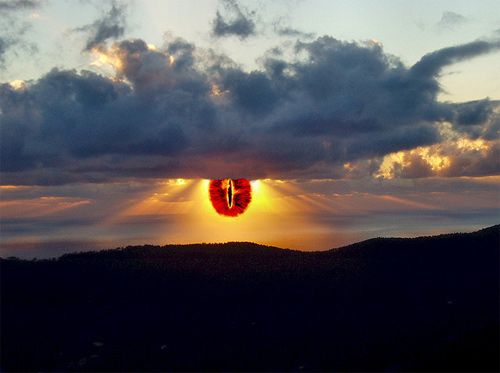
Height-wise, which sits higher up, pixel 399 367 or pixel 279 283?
pixel 279 283

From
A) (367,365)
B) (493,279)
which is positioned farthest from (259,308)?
(493,279)

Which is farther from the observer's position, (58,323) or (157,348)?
(58,323)

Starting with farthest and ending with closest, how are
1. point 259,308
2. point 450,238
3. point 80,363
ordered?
point 450,238, point 259,308, point 80,363

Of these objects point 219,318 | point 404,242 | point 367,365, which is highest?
point 404,242

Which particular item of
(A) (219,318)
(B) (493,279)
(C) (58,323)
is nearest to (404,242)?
(B) (493,279)

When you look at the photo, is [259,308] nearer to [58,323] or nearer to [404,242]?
[58,323]

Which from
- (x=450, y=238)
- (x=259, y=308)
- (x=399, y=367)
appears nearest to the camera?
(x=399, y=367)

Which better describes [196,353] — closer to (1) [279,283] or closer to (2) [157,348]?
(2) [157,348]
